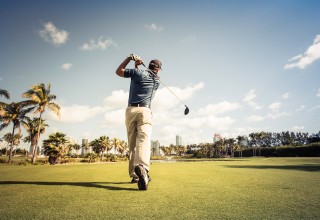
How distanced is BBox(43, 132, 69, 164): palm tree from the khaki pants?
34.6 metres

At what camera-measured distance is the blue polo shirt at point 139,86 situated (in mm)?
4832

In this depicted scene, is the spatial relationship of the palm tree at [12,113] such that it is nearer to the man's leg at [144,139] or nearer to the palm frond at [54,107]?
the palm frond at [54,107]

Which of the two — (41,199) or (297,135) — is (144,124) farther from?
(297,135)

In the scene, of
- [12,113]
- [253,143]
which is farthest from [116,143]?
[253,143]

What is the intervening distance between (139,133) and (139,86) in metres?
1.03

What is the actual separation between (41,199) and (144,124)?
7.38 feet

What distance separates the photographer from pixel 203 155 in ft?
510

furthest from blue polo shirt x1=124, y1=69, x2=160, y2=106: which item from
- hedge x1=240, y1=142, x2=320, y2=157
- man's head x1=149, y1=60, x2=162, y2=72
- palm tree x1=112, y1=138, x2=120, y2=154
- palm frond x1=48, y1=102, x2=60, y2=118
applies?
palm tree x1=112, y1=138, x2=120, y2=154

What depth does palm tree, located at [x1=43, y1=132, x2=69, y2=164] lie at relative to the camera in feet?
115

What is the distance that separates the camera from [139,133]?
15.1ft

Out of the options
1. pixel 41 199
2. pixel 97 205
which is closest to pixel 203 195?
pixel 97 205

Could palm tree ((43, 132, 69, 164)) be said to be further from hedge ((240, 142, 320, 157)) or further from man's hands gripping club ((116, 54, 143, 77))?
hedge ((240, 142, 320, 157))

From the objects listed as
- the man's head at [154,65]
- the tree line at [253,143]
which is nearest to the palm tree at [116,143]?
the tree line at [253,143]

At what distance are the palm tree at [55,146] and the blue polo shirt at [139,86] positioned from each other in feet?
114
